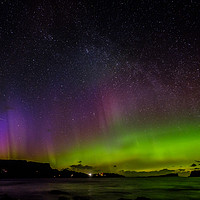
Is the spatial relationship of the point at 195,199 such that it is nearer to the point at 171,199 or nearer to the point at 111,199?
the point at 171,199

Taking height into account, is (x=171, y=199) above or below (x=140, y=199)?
below

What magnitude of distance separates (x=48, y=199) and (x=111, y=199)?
29.7 feet

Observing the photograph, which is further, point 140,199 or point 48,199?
point 48,199

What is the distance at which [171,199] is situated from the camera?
35.7m

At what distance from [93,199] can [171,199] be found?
1146 cm

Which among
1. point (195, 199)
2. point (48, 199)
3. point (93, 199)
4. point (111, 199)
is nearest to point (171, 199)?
point (195, 199)

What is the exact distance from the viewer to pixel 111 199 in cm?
3547

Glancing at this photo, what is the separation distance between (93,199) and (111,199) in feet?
8.68

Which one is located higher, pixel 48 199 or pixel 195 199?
pixel 48 199

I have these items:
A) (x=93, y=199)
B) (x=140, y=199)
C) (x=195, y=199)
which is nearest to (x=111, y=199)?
(x=93, y=199)

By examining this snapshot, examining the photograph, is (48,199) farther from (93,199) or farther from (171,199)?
(171,199)

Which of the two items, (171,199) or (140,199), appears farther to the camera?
(171,199)

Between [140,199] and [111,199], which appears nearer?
[140,199]

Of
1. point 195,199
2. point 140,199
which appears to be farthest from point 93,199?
point 195,199
